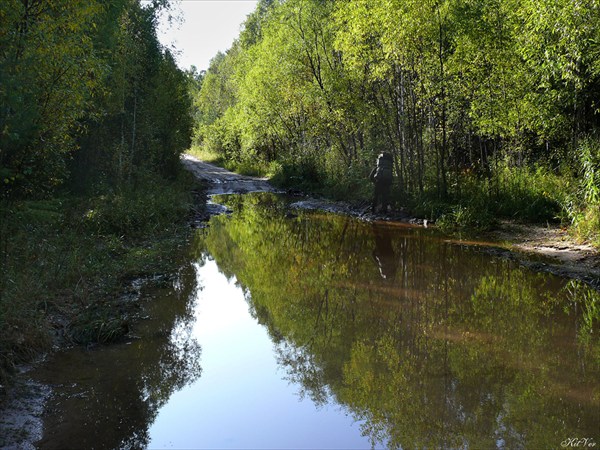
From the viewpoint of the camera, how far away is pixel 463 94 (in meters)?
18.2

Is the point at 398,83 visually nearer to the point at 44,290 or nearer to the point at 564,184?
the point at 564,184

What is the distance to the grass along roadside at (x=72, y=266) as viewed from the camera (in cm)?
683

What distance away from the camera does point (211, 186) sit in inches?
1410

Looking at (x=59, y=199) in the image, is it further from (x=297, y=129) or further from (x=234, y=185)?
(x=234, y=185)

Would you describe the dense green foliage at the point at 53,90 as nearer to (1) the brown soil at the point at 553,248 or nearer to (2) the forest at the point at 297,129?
(2) the forest at the point at 297,129

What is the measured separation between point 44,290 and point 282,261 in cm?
655

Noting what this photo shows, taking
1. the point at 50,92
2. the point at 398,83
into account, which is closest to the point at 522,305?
the point at 50,92

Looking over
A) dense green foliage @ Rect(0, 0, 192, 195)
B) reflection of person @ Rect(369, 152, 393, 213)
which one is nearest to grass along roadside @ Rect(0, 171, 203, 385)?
dense green foliage @ Rect(0, 0, 192, 195)

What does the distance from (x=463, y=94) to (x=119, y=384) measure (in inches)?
628

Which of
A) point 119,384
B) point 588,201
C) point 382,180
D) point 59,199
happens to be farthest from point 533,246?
point 59,199

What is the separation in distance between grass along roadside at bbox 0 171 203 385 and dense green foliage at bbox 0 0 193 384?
0.02 m

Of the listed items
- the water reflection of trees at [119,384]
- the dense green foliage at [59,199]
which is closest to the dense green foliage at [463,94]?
the dense green foliage at [59,199]

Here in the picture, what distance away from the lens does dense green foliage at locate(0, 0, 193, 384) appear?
6871mm

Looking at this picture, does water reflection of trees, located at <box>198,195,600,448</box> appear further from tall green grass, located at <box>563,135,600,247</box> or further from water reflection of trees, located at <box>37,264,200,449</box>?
tall green grass, located at <box>563,135,600,247</box>
